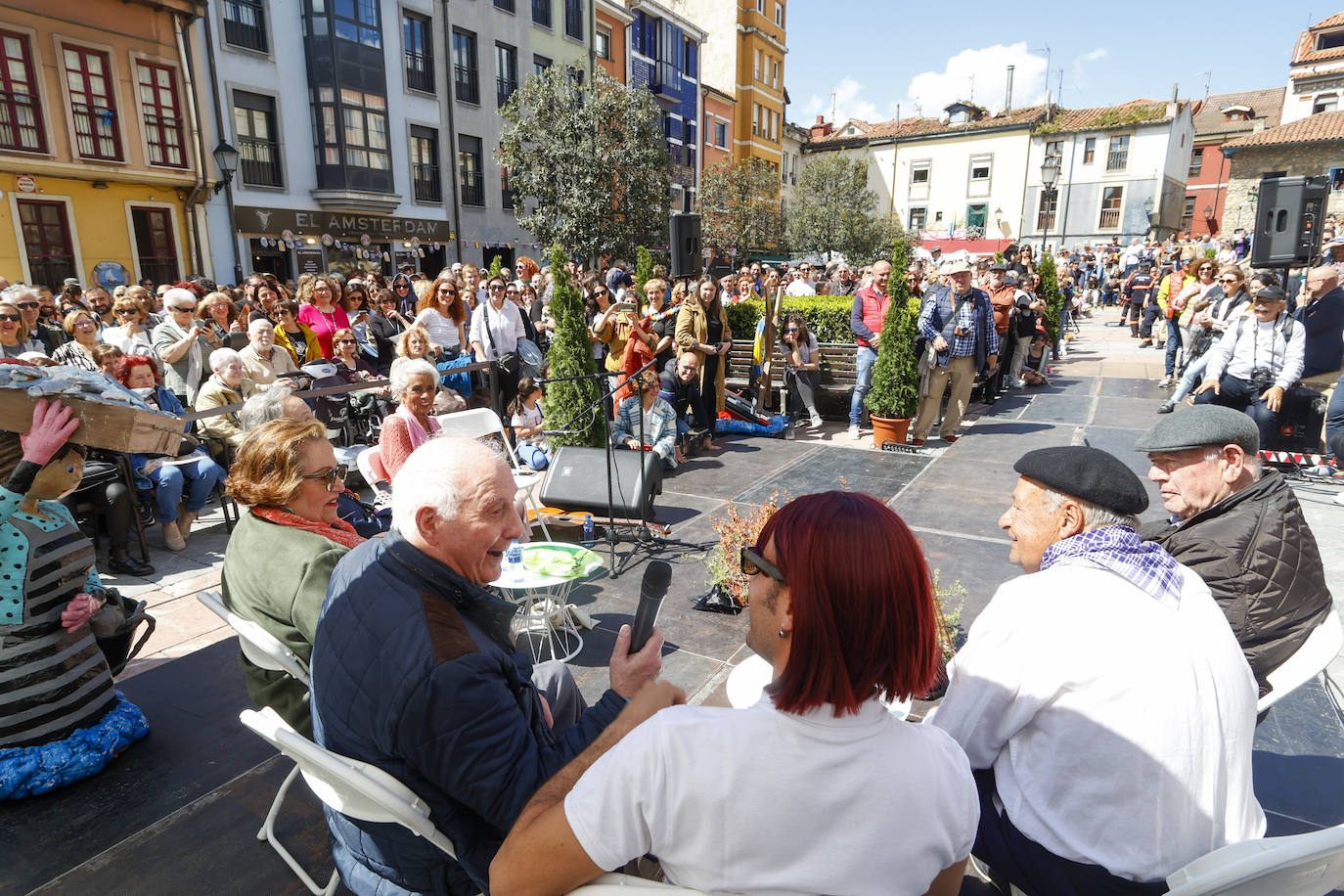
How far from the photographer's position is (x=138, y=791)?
2.79 metres

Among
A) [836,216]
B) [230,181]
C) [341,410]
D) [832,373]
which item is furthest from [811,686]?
[836,216]

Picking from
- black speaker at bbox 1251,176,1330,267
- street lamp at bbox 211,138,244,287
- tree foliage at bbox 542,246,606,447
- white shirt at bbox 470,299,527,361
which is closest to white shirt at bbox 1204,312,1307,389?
black speaker at bbox 1251,176,1330,267

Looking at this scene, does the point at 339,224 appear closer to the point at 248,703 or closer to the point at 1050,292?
the point at 1050,292

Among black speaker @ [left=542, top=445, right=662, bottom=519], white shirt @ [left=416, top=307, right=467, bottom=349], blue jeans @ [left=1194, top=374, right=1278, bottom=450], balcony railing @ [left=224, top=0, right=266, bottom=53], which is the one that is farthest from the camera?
balcony railing @ [left=224, top=0, right=266, bottom=53]

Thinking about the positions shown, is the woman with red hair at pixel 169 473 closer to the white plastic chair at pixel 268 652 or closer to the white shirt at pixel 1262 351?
the white plastic chair at pixel 268 652

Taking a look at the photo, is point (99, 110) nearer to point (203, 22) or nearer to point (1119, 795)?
point (203, 22)

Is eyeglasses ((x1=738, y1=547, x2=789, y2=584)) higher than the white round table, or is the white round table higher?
eyeglasses ((x1=738, y1=547, x2=789, y2=584))

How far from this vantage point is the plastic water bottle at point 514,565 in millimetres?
3484

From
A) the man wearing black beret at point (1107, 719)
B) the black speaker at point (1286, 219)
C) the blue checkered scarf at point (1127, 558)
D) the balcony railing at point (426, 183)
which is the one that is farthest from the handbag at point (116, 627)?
the balcony railing at point (426, 183)

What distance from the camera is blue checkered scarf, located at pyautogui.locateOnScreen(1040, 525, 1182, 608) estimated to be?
1.66 meters

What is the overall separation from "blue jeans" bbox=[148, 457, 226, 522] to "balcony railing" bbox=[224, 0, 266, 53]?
15.9 metres

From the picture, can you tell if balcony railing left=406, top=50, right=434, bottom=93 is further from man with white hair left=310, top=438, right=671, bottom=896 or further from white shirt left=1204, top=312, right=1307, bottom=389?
man with white hair left=310, top=438, right=671, bottom=896

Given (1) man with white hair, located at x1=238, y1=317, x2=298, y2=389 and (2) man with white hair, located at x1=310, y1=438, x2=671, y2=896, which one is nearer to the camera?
(2) man with white hair, located at x1=310, y1=438, x2=671, y2=896

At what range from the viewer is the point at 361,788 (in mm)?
1404
